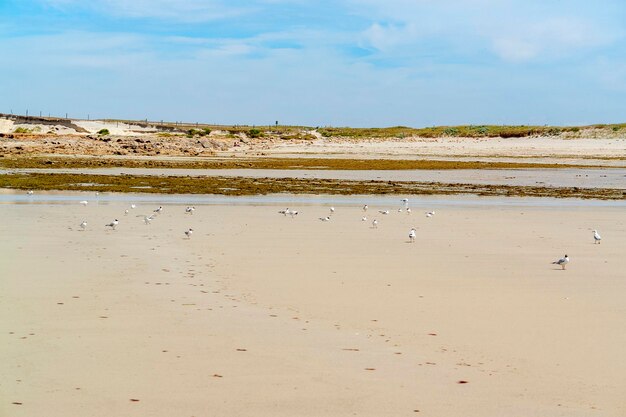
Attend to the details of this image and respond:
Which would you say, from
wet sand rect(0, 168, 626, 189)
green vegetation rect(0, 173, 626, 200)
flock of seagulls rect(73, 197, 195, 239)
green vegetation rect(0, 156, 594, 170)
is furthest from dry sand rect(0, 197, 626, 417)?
green vegetation rect(0, 156, 594, 170)

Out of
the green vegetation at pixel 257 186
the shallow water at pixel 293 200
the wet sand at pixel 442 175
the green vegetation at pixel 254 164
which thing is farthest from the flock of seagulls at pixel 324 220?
Result: the green vegetation at pixel 254 164

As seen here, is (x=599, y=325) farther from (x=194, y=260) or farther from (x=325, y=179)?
(x=325, y=179)

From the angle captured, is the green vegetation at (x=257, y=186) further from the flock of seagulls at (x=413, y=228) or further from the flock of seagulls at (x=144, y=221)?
the flock of seagulls at (x=144, y=221)

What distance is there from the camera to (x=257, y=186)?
2811cm

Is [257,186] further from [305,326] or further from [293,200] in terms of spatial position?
[305,326]

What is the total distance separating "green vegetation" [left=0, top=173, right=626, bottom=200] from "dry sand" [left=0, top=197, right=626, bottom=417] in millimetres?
11893

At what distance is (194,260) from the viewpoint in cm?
1145

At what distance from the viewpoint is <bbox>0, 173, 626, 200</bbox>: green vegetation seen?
85.3 feet

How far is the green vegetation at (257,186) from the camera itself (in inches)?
1024

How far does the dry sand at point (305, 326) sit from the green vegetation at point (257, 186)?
11893 mm

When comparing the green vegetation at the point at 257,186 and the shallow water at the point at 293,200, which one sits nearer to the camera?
the shallow water at the point at 293,200

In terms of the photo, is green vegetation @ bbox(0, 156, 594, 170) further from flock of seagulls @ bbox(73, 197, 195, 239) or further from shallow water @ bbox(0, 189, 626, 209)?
flock of seagulls @ bbox(73, 197, 195, 239)

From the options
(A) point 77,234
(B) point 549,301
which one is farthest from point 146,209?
(B) point 549,301

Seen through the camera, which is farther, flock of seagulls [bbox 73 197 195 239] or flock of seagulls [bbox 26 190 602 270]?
flock of seagulls [bbox 73 197 195 239]
